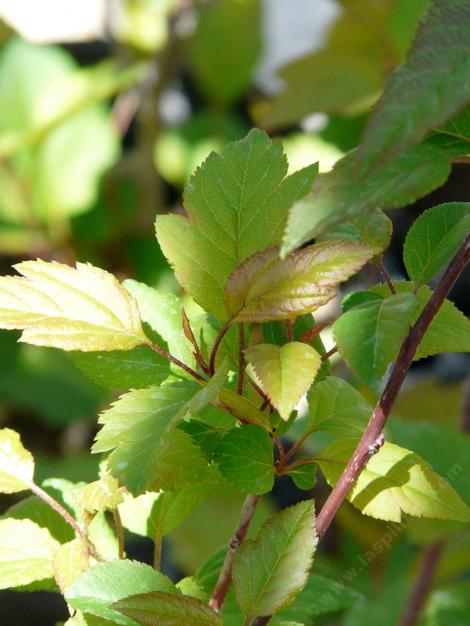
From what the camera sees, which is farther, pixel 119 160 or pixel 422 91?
pixel 119 160

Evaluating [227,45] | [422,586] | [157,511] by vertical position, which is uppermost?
[157,511]

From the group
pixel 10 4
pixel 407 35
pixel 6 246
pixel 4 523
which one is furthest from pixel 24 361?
pixel 4 523

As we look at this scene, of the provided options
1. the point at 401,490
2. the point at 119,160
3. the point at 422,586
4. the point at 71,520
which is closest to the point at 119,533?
the point at 71,520

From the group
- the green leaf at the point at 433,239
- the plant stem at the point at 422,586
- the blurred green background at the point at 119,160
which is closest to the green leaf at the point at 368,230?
the green leaf at the point at 433,239

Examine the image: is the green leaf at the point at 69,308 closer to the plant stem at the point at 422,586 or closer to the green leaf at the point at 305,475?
the green leaf at the point at 305,475

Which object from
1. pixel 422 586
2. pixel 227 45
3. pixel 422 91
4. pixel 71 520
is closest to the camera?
pixel 422 91

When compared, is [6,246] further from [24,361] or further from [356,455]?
A: [356,455]

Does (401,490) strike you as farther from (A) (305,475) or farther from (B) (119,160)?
(B) (119,160)
